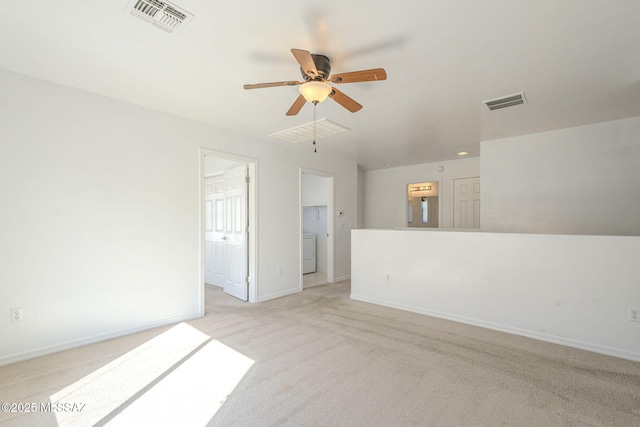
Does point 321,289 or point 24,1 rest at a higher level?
point 24,1

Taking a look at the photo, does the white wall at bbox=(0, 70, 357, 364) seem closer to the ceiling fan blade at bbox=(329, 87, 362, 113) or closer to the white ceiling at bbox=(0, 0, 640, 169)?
the white ceiling at bbox=(0, 0, 640, 169)

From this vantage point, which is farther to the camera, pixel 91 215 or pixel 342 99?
pixel 91 215

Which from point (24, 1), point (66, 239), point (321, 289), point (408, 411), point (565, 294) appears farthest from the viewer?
point (321, 289)

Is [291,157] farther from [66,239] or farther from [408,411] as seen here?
[408,411]

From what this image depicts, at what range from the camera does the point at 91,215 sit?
2.88 m

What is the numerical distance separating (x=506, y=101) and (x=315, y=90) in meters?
2.28

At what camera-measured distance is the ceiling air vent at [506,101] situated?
299 centimetres

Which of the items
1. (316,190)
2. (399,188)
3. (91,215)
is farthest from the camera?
(399,188)

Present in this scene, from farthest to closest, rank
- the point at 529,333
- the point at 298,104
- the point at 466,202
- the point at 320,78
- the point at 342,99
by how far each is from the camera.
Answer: the point at 466,202 → the point at 529,333 → the point at 298,104 → the point at 342,99 → the point at 320,78

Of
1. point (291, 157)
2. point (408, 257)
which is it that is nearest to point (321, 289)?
point (408, 257)

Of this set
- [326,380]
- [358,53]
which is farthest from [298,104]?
[326,380]

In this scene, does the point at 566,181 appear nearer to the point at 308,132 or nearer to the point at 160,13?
the point at 308,132

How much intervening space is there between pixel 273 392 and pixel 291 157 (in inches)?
143

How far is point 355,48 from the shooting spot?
2.13m
